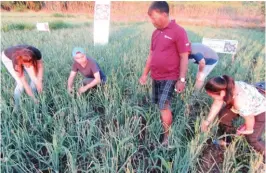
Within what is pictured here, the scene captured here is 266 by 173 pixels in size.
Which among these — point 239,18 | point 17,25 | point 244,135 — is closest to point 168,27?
point 244,135

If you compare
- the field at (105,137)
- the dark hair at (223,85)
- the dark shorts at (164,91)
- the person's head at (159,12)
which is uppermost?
the person's head at (159,12)

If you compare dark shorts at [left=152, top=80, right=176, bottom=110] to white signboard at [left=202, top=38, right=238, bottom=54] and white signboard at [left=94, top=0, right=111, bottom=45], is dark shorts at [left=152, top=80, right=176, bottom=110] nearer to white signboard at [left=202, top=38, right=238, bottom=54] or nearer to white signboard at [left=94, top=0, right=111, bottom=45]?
white signboard at [left=202, top=38, right=238, bottom=54]

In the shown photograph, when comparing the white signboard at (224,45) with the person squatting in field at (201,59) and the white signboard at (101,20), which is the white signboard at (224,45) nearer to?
the person squatting in field at (201,59)

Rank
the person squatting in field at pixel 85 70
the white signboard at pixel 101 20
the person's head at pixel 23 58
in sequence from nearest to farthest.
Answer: the person's head at pixel 23 58
the person squatting in field at pixel 85 70
the white signboard at pixel 101 20

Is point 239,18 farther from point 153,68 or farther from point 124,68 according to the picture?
point 153,68

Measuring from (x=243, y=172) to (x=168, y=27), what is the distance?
1219mm

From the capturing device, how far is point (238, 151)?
1884 millimetres

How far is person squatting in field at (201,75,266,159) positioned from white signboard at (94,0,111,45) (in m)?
3.85

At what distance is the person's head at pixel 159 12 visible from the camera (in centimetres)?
178

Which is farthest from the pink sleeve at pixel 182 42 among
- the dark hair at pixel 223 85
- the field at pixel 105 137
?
the field at pixel 105 137

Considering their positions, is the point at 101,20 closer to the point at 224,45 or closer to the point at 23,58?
the point at 224,45

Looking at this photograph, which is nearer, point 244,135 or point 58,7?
point 244,135

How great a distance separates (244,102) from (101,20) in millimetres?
4100

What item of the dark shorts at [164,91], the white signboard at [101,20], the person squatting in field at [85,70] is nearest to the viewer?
the dark shorts at [164,91]
